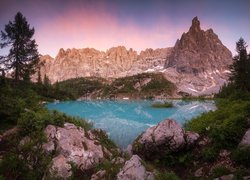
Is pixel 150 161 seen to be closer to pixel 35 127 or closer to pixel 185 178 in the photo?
pixel 185 178

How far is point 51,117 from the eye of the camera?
17609 mm

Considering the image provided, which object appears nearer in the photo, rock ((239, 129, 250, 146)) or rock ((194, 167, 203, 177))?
rock ((194, 167, 203, 177))

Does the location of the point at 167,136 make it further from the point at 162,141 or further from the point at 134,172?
the point at 134,172

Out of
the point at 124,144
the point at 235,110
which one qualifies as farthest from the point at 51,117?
the point at 235,110

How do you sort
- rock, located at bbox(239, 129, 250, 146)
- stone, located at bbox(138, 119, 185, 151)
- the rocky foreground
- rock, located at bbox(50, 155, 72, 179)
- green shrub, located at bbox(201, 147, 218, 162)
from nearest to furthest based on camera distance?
1. the rocky foreground
2. rock, located at bbox(50, 155, 72, 179)
3. rock, located at bbox(239, 129, 250, 146)
4. green shrub, located at bbox(201, 147, 218, 162)
5. stone, located at bbox(138, 119, 185, 151)

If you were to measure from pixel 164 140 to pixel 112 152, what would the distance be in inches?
151

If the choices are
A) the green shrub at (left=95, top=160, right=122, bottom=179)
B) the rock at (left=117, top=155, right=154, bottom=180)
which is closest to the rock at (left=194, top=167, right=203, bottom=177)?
the rock at (left=117, top=155, right=154, bottom=180)

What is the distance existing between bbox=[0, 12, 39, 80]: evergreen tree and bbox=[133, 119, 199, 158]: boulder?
3007 cm

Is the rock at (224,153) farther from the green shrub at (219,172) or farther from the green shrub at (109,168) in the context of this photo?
the green shrub at (109,168)

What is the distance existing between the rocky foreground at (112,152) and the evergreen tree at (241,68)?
157 feet

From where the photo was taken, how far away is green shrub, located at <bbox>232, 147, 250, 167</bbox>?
43.0ft

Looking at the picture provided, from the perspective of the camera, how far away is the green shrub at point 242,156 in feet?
43.0

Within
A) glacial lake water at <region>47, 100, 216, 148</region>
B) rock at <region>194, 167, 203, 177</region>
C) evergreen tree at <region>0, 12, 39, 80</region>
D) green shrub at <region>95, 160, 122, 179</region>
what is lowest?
glacial lake water at <region>47, 100, 216, 148</region>

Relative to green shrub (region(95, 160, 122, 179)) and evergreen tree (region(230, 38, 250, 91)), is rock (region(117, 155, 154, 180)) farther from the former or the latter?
evergreen tree (region(230, 38, 250, 91))
